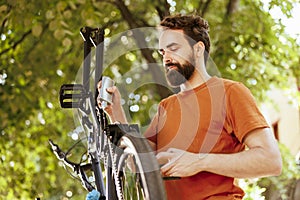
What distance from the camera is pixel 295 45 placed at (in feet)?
13.1

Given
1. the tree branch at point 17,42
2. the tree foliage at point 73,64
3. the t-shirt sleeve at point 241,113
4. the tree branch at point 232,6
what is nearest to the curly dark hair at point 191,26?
the t-shirt sleeve at point 241,113

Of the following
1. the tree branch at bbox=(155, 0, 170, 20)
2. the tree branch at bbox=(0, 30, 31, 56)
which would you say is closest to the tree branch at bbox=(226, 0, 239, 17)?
the tree branch at bbox=(155, 0, 170, 20)

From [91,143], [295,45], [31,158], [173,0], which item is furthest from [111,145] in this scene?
[31,158]

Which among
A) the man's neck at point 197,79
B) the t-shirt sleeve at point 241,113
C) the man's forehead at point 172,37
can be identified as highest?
the man's forehead at point 172,37

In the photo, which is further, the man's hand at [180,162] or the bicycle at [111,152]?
the man's hand at [180,162]

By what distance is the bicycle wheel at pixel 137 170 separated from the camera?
123 cm

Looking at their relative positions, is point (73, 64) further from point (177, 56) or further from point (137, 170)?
point (137, 170)

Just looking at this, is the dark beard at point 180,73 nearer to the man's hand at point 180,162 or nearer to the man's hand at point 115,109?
the man's hand at point 115,109

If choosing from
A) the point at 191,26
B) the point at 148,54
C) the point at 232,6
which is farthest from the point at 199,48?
the point at 232,6

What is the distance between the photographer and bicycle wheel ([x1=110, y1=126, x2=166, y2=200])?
1230 millimetres

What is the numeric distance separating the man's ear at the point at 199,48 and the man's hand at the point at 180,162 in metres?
0.29

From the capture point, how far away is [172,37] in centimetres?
161

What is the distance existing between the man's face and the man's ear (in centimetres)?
2

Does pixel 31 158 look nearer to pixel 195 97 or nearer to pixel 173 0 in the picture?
pixel 173 0
